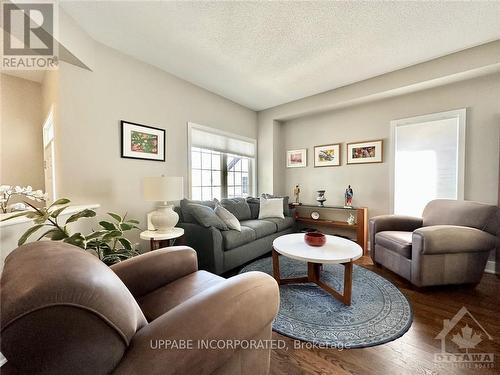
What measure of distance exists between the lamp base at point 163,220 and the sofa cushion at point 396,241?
2.39 m

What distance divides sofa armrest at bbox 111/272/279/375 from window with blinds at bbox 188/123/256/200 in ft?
8.10

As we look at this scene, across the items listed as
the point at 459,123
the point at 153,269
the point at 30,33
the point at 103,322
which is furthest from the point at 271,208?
the point at 30,33

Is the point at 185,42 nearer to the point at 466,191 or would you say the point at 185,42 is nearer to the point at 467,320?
the point at 467,320

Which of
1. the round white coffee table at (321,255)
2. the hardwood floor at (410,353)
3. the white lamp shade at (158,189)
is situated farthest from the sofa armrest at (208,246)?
the hardwood floor at (410,353)

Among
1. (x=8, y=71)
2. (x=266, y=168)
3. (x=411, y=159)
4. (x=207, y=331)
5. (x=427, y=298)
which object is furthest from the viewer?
(x=266, y=168)

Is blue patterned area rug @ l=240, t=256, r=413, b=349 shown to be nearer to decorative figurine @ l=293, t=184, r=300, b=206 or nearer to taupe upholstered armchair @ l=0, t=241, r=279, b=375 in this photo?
taupe upholstered armchair @ l=0, t=241, r=279, b=375

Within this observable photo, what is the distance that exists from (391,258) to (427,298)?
0.46 meters

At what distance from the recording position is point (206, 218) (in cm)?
231

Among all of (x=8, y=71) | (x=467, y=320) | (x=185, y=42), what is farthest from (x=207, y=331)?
(x=8, y=71)

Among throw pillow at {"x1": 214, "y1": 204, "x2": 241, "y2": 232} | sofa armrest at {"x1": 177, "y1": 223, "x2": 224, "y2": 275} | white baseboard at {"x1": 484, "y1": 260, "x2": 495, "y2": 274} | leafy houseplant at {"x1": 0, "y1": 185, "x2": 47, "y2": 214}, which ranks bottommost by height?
white baseboard at {"x1": 484, "y1": 260, "x2": 495, "y2": 274}

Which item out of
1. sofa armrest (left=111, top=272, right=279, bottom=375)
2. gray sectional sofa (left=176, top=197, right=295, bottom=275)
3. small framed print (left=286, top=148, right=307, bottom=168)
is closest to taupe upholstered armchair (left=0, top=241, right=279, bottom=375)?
sofa armrest (left=111, top=272, right=279, bottom=375)

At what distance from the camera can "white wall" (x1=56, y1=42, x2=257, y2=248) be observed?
194 centimetres

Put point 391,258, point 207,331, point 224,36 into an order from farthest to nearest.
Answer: point 391,258 < point 224,36 < point 207,331

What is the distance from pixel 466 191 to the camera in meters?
2.55
